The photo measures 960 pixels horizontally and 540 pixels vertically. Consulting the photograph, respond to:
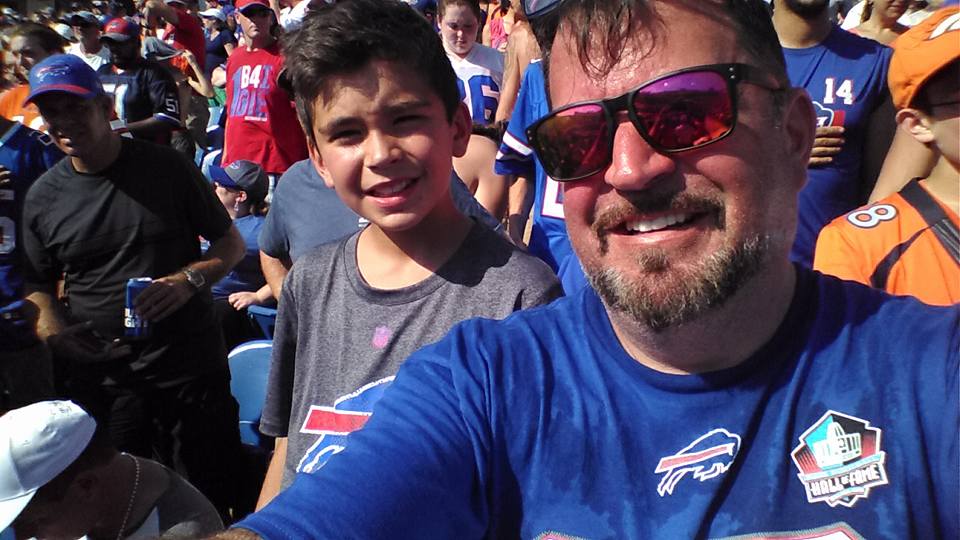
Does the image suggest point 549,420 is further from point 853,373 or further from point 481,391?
point 853,373

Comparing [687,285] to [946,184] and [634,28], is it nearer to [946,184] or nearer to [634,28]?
[634,28]

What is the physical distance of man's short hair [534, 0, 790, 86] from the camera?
133 centimetres

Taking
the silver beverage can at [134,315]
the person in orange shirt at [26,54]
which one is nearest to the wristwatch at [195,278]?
the silver beverage can at [134,315]

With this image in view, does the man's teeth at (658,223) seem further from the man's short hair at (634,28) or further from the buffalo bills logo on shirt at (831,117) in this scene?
the buffalo bills logo on shirt at (831,117)

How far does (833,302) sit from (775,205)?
16 cm

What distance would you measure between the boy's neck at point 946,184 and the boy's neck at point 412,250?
1064 millimetres

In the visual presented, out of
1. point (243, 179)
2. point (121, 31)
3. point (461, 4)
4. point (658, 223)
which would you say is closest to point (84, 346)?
point (243, 179)

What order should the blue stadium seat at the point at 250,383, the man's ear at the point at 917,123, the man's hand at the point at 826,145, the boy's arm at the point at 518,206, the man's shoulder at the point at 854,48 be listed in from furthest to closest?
the blue stadium seat at the point at 250,383
the boy's arm at the point at 518,206
the man's shoulder at the point at 854,48
the man's hand at the point at 826,145
the man's ear at the point at 917,123

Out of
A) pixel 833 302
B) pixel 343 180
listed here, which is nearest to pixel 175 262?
pixel 343 180

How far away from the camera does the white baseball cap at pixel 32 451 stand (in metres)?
2.80

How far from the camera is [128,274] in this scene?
3736mm

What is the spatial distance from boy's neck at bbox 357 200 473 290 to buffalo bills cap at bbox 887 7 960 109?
1066mm

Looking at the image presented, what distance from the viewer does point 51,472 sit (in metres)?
2.83

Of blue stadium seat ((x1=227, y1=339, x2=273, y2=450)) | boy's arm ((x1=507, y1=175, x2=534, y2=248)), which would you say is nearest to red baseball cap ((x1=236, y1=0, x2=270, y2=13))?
blue stadium seat ((x1=227, y1=339, x2=273, y2=450))
